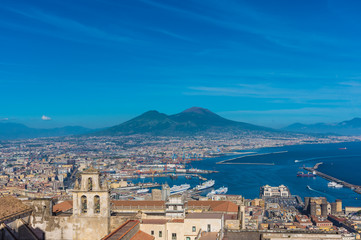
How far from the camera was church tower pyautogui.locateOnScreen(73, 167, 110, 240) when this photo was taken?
16.0m

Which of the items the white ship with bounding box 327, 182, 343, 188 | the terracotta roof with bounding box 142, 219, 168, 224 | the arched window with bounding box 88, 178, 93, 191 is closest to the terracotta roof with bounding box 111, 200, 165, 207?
the terracotta roof with bounding box 142, 219, 168, 224

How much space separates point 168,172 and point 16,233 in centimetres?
8764

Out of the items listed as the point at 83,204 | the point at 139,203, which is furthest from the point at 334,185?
the point at 83,204

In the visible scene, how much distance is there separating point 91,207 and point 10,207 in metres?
2.91

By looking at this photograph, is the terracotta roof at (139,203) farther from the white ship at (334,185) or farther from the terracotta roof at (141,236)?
the white ship at (334,185)

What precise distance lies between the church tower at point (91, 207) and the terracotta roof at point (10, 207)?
1962 mm

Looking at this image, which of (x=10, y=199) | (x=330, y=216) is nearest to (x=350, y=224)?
(x=330, y=216)

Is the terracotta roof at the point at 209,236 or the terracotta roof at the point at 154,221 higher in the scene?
the terracotta roof at the point at 154,221

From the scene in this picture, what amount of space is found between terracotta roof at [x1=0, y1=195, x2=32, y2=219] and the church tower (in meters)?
1.96

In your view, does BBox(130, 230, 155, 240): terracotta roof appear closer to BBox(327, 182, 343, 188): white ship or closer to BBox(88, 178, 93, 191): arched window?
BBox(88, 178, 93, 191): arched window

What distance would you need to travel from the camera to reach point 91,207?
52.7ft

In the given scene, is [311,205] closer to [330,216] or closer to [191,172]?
[330,216]

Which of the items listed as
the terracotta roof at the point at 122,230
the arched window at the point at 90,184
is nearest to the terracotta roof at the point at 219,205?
the terracotta roof at the point at 122,230

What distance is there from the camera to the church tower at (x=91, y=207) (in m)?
16.0
